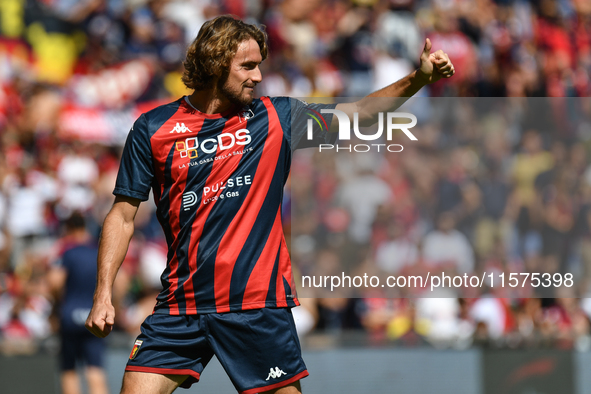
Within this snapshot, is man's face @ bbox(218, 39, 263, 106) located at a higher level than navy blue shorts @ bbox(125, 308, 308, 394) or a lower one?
higher

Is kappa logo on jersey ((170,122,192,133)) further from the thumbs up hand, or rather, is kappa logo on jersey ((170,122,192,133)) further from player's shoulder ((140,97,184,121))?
the thumbs up hand

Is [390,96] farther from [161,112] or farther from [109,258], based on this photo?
[109,258]

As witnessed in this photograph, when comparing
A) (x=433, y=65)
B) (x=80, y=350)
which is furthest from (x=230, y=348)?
(x=80, y=350)

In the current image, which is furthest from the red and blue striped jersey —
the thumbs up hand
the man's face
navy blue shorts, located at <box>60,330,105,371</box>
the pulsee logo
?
navy blue shorts, located at <box>60,330,105,371</box>

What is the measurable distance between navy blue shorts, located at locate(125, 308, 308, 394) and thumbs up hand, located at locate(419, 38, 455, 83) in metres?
1.35

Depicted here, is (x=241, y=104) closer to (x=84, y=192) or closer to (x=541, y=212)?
(x=541, y=212)

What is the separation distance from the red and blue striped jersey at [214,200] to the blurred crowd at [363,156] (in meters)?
1.89

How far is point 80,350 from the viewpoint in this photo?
7.44 meters

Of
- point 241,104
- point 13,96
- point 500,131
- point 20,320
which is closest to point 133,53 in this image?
point 13,96

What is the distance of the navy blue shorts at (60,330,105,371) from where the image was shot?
7309 millimetres

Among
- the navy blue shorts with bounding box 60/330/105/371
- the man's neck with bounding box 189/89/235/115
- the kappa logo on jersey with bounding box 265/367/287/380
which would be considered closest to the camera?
the kappa logo on jersey with bounding box 265/367/287/380

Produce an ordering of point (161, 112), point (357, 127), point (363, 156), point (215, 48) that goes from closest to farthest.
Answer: point (215, 48) → point (161, 112) → point (357, 127) → point (363, 156)

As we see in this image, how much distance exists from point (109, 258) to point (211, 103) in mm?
895

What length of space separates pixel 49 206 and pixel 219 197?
20.1 ft
